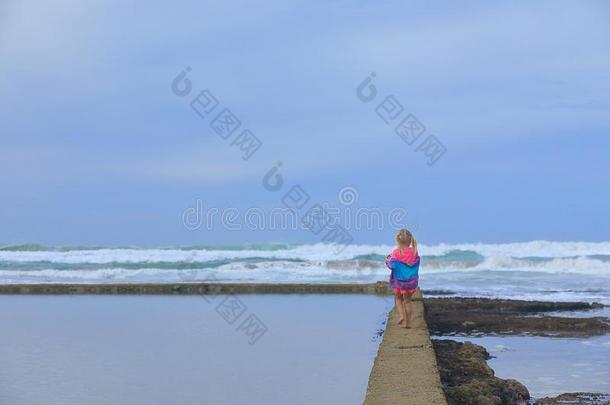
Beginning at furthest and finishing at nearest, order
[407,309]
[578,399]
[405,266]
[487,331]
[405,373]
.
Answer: [487,331] < [407,309] < [405,266] < [578,399] < [405,373]

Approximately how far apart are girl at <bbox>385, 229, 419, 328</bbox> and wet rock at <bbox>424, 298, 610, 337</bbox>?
2.75m

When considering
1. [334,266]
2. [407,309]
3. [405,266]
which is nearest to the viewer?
[405,266]

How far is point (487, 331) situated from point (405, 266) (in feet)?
10.6

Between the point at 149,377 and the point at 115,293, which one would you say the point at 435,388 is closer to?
the point at 149,377

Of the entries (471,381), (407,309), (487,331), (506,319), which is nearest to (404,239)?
(407,309)

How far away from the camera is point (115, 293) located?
17.1 meters

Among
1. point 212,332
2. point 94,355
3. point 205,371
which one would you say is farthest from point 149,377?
point 212,332

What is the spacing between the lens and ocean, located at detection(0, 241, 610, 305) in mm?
22750

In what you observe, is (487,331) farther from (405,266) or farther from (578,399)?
(578,399)

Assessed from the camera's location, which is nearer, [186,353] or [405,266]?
[186,353]

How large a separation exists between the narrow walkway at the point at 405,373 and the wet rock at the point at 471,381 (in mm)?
276

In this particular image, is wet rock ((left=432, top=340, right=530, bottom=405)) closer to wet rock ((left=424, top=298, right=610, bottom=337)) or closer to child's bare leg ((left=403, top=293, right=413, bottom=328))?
child's bare leg ((left=403, top=293, right=413, bottom=328))

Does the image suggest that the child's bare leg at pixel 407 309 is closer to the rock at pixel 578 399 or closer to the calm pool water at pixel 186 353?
the calm pool water at pixel 186 353

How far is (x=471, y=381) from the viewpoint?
695 cm
